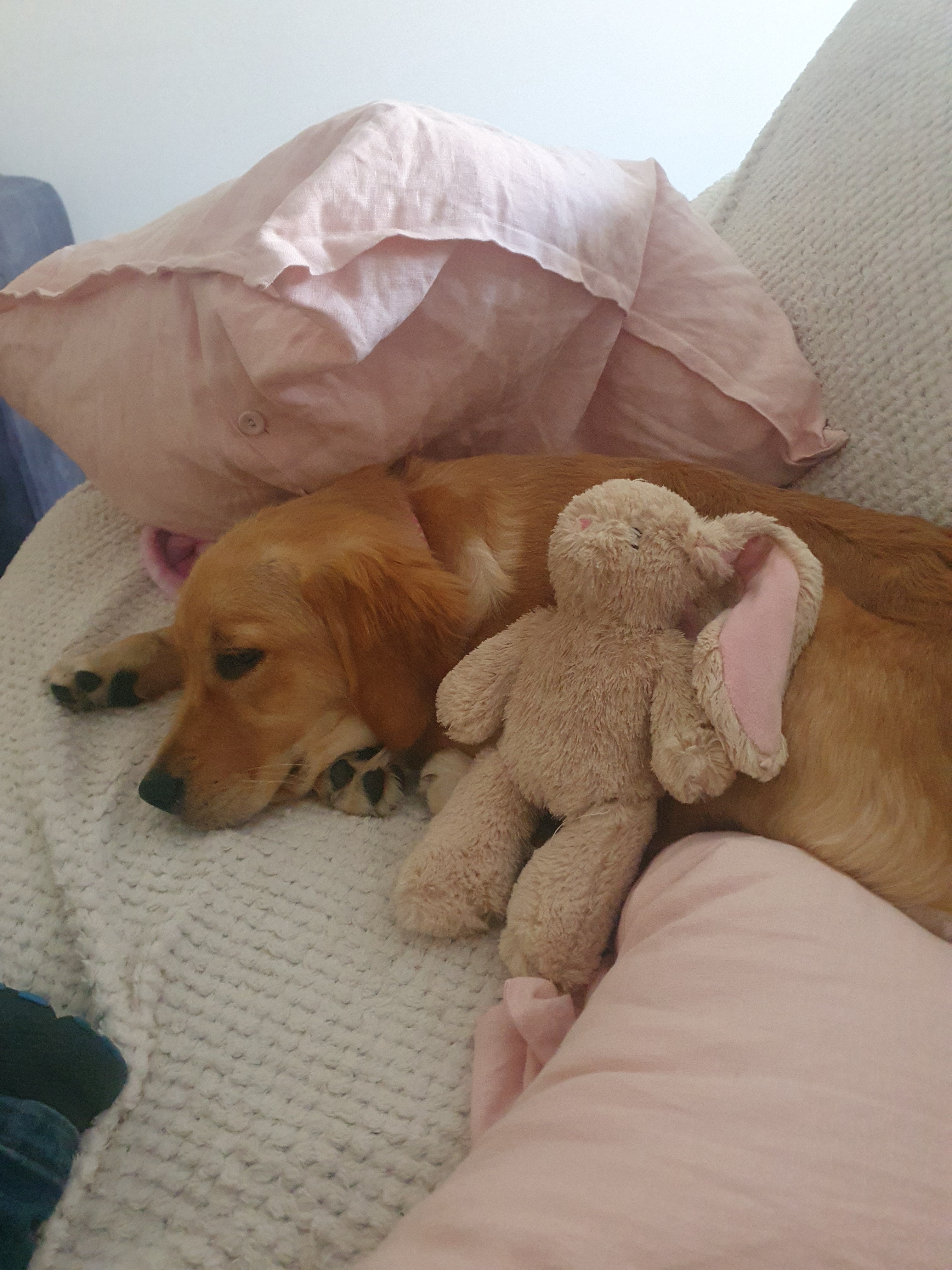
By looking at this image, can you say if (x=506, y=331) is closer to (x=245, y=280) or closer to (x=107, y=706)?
(x=245, y=280)

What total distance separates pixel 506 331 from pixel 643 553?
19.5 inches

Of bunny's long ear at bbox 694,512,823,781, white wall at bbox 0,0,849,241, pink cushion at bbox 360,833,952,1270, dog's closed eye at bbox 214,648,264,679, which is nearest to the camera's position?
pink cushion at bbox 360,833,952,1270

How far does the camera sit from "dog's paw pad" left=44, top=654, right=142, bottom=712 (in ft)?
3.84

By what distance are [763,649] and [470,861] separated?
401 mm

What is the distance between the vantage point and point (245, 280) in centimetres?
105

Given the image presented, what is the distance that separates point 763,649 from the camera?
838 millimetres

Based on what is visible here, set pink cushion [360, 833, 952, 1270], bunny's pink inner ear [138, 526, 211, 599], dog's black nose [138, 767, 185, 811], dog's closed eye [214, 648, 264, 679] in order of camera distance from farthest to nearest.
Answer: bunny's pink inner ear [138, 526, 211, 599] < dog's closed eye [214, 648, 264, 679] < dog's black nose [138, 767, 185, 811] < pink cushion [360, 833, 952, 1270]

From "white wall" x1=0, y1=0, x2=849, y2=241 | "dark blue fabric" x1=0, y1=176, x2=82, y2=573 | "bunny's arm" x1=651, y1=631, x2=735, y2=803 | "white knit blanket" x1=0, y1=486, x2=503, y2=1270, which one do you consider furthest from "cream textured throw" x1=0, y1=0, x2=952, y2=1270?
"white wall" x1=0, y1=0, x2=849, y2=241

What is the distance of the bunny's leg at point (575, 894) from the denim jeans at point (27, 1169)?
1.48 feet

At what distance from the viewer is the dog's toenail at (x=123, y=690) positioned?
1218 millimetres

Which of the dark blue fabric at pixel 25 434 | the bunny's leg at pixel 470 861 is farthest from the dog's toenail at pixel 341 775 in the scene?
the dark blue fabric at pixel 25 434

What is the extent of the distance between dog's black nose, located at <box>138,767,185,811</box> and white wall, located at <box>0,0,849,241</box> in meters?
1.86

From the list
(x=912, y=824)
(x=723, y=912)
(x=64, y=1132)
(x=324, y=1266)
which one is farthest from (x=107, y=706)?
(x=912, y=824)

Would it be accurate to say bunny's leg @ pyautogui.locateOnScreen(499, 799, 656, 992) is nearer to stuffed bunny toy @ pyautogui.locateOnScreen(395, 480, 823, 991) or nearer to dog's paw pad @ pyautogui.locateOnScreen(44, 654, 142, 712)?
stuffed bunny toy @ pyautogui.locateOnScreen(395, 480, 823, 991)
